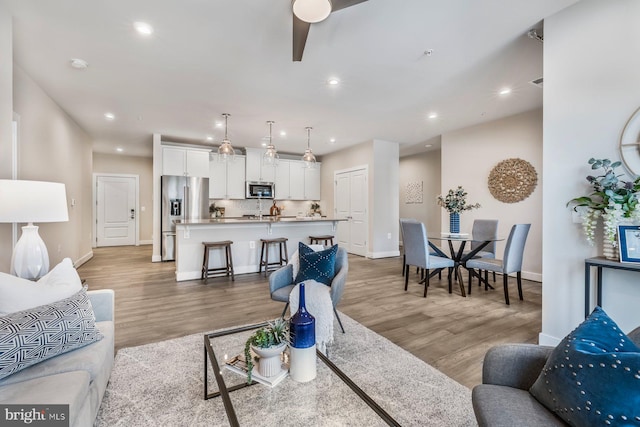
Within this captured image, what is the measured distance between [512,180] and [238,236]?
4.72 metres

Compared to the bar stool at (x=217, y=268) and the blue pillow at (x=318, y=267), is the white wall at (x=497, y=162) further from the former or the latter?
the bar stool at (x=217, y=268)

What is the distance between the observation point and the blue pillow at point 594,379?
869 millimetres

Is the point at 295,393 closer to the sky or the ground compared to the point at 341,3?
closer to the ground

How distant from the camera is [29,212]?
194 cm

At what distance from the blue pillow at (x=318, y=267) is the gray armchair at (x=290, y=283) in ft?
0.27

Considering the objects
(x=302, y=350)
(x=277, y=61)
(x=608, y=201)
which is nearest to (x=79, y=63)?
(x=277, y=61)

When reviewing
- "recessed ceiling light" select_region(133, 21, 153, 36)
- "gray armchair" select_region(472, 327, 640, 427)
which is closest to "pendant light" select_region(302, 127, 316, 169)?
"recessed ceiling light" select_region(133, 21, 153, 36)

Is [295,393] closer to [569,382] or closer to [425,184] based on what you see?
[569,382]

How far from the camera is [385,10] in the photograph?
7.29ft

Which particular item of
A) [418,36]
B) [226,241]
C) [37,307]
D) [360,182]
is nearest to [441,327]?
[418,36]

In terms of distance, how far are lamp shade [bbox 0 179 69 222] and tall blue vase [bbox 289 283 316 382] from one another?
197cm

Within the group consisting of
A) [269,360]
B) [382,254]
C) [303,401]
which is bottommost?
[382,254]

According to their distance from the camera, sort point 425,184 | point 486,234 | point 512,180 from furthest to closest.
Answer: point 425,184 → point 512,180 → point 486,234

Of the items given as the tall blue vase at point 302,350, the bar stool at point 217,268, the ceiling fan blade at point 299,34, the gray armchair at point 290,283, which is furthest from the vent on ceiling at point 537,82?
the bar stool at point 217,268
